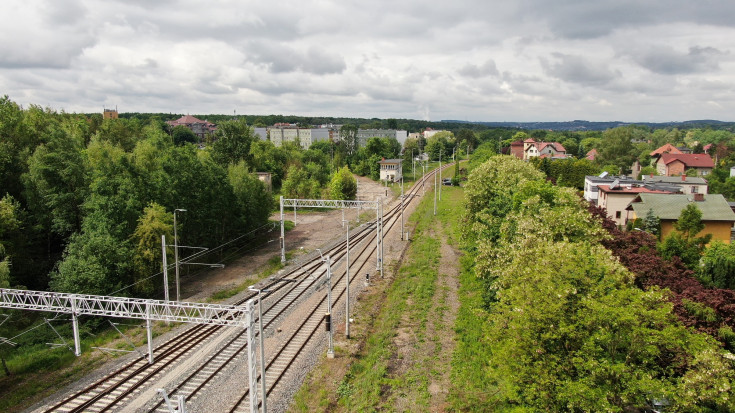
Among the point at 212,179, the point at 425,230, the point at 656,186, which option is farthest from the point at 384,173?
the point at 212,179

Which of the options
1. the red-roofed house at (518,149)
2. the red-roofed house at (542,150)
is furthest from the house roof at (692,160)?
the red-roofed house at (518,149)

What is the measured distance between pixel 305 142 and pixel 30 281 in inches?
5388

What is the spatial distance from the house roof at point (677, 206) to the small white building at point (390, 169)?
184 feet

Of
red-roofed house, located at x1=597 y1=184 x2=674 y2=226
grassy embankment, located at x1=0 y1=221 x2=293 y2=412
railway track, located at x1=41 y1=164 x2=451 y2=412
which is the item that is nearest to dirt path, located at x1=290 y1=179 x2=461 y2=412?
railway track, located at x1=41 y1=164 x2=451 y2=412

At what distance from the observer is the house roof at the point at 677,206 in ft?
132

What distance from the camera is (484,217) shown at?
31688mm

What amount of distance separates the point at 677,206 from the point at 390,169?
61.4 m

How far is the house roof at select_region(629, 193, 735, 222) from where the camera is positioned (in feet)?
132

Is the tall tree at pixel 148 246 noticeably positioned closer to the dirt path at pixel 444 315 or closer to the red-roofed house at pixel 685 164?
the dirt path at pixel 444 315

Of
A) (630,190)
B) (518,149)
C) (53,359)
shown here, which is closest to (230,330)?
(53,359)

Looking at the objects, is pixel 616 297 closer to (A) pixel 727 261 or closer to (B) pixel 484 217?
(B) pixel 484 217

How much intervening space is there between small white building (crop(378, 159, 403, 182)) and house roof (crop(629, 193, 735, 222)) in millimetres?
56144

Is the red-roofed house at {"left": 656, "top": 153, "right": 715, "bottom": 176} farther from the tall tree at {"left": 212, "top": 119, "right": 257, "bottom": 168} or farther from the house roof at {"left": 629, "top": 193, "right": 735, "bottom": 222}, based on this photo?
the tall tree at {"left": 212, "top": 119, "right": 257, "bottom": 168}

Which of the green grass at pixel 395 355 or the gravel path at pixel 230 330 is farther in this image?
the green grass at pixel 395 355
